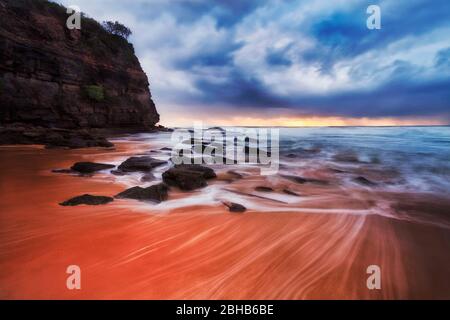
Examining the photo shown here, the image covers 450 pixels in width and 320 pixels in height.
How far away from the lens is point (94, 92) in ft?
71.2

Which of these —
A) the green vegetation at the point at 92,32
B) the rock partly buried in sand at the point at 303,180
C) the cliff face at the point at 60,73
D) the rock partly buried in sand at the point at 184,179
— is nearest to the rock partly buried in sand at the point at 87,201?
the rock partly buried in sand at the point at 184,179

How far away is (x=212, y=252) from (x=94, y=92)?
23.8 m

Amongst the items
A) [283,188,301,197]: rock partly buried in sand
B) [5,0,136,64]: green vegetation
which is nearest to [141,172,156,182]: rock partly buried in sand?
[283,188,301,197]: rock partly buried in sand

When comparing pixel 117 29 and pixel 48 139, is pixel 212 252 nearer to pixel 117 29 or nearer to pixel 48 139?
pixel 48 139

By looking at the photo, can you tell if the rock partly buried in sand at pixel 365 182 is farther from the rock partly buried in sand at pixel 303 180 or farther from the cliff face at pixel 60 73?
the cliff face at pixel 60 73

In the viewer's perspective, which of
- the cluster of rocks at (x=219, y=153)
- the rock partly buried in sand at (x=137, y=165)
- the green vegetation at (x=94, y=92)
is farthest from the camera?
the green vegetation at (x=94, y=92)

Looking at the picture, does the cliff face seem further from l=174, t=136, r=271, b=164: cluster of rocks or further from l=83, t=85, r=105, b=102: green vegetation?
l=174, t=136, r=271, b=164: cluster of rocks

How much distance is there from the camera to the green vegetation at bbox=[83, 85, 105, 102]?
70.8ft

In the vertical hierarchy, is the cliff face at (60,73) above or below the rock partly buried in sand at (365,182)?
above

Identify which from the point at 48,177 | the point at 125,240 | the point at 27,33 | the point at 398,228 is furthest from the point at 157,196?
the point at 27,33

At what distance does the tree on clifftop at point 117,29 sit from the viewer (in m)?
31.7
